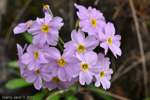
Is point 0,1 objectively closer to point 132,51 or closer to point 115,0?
point 115,0

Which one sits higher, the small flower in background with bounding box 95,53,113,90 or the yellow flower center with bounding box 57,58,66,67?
the yellow flower center with bounding box 57,58,66,67

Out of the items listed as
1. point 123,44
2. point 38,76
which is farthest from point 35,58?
point 123,44

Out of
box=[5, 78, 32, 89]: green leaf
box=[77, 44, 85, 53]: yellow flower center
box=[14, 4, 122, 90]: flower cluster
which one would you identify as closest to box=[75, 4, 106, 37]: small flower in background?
box=[14, 4, 122, 90]: flower cluster

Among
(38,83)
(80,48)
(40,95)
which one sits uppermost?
(80,48)

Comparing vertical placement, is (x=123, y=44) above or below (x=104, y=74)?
above

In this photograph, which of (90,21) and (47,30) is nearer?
(47,30)

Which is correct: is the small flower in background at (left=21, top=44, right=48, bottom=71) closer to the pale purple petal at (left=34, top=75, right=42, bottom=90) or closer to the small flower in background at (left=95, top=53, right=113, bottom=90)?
the pale purple petal at (left=34, top=75, right=42, bottom=90)

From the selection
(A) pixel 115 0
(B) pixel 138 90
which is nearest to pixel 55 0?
(A) pixel 115 0

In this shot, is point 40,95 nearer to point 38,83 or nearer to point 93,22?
point 38,83
